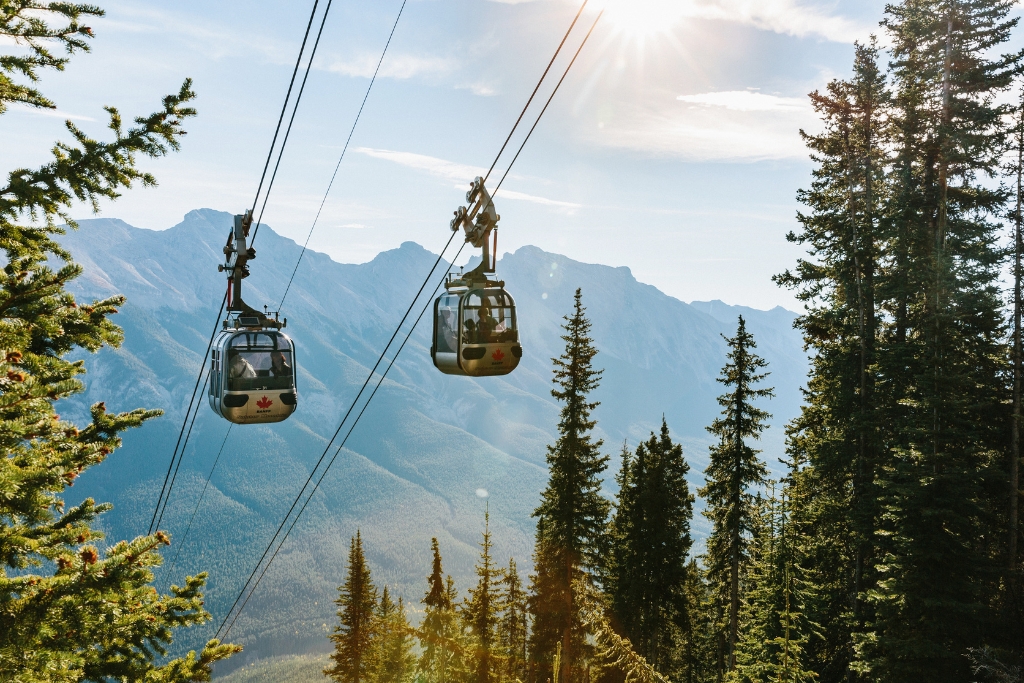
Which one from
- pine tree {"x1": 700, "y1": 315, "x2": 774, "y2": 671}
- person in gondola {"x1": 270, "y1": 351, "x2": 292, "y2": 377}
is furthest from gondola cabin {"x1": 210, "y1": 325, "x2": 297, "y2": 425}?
pine tree {"x1": 700, "y1": 315, "x2": 774, "y2": 671}

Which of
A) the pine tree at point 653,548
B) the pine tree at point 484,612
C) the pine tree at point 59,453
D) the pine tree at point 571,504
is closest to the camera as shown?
the pine tree at point 59,453

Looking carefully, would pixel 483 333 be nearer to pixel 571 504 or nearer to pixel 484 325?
pixel 484 325

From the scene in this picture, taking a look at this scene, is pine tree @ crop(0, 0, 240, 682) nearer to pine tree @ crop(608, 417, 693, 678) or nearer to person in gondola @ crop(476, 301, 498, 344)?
person in gondola @ crop(476, 301, 498, 344)

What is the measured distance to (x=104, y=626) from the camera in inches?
296

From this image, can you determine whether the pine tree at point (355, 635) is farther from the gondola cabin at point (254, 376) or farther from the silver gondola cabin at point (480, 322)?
the silver gondola cabin at point (480, 322)

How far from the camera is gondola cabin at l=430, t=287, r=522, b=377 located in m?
13.5

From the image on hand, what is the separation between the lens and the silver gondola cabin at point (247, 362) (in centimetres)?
1436

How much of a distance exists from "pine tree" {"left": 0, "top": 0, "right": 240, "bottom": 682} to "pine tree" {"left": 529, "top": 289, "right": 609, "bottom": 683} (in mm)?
18895

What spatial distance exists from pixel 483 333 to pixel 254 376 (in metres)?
5.97

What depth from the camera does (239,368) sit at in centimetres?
1455

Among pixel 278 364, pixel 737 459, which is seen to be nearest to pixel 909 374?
pixel 737 459

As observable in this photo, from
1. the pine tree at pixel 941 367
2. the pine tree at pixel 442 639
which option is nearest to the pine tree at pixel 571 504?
the pine tree at pixel 442 639

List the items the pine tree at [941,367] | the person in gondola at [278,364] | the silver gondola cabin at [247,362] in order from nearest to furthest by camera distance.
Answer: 1. the silver gondola cabin at [247,362]
2. the person in gondola at [278,364]
3. the pine tree at [941,367]

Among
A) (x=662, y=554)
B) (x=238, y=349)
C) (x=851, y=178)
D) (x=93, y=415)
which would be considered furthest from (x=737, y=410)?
(x=93, y=415)
